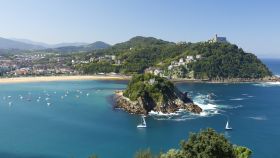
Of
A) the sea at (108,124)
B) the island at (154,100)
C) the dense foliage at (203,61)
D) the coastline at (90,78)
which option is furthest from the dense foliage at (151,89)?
the dense foliage at (203,61)

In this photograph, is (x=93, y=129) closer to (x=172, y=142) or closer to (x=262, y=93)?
(x=172, y=142)

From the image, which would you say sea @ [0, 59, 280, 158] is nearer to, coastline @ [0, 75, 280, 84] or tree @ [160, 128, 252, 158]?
tree @ [160, 128, 252, 158]

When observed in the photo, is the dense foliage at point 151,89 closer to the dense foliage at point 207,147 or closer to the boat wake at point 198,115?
the boat wake at point 198,115

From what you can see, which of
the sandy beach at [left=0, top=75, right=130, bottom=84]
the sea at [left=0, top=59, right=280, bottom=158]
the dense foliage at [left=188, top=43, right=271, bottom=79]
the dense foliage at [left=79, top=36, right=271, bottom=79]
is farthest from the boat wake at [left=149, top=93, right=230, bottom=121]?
the sandy beach at [left=0, top=75, right=130, bottom=84]

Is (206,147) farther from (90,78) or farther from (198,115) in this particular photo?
(90,78)

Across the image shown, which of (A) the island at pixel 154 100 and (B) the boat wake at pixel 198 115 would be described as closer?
(B) the boat wake at pixel 198 115

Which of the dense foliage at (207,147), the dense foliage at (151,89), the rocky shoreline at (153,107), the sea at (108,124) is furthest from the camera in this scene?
the dense foliage at (151,89)

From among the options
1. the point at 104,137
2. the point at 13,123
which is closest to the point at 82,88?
the point at 13,123

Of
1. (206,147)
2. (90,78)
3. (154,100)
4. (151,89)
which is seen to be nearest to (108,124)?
(154,100)
